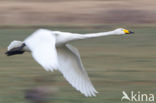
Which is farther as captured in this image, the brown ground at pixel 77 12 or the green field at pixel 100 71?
the brown ground at pixel 77 12

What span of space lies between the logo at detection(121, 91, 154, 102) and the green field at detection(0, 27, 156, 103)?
0.09m

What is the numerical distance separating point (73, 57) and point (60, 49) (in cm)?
22

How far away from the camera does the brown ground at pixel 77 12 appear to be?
18.7m

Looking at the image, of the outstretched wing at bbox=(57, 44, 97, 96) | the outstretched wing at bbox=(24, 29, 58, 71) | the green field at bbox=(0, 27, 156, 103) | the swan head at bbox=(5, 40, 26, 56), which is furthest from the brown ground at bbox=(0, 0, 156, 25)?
the outstretched wing at bbox=(24, 29, 58, 71)

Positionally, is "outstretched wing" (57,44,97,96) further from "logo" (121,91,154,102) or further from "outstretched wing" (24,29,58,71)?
"outstretched wing" (24,29,58,71)

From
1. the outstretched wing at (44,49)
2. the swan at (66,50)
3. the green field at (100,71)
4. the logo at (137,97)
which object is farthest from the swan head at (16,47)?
the logo at (137,97)

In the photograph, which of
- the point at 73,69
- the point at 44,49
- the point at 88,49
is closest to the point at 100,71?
the point at 73,69

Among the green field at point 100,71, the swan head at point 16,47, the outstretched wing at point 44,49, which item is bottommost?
the green field at point 100,71

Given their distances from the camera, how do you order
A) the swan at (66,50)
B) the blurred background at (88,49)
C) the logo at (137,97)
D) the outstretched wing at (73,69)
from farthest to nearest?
the blurred background at (88,49) < the outstretched wing at (73,69) < the logo at (137,97) < the swan at (66,50)

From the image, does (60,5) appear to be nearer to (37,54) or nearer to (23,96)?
(23,96)

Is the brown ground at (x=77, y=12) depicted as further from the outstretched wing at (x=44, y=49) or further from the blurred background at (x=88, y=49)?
the outstretched wing at (x=44, y=49)

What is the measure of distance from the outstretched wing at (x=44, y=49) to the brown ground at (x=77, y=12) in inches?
440

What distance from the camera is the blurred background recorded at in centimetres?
824

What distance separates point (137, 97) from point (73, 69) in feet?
3.05
